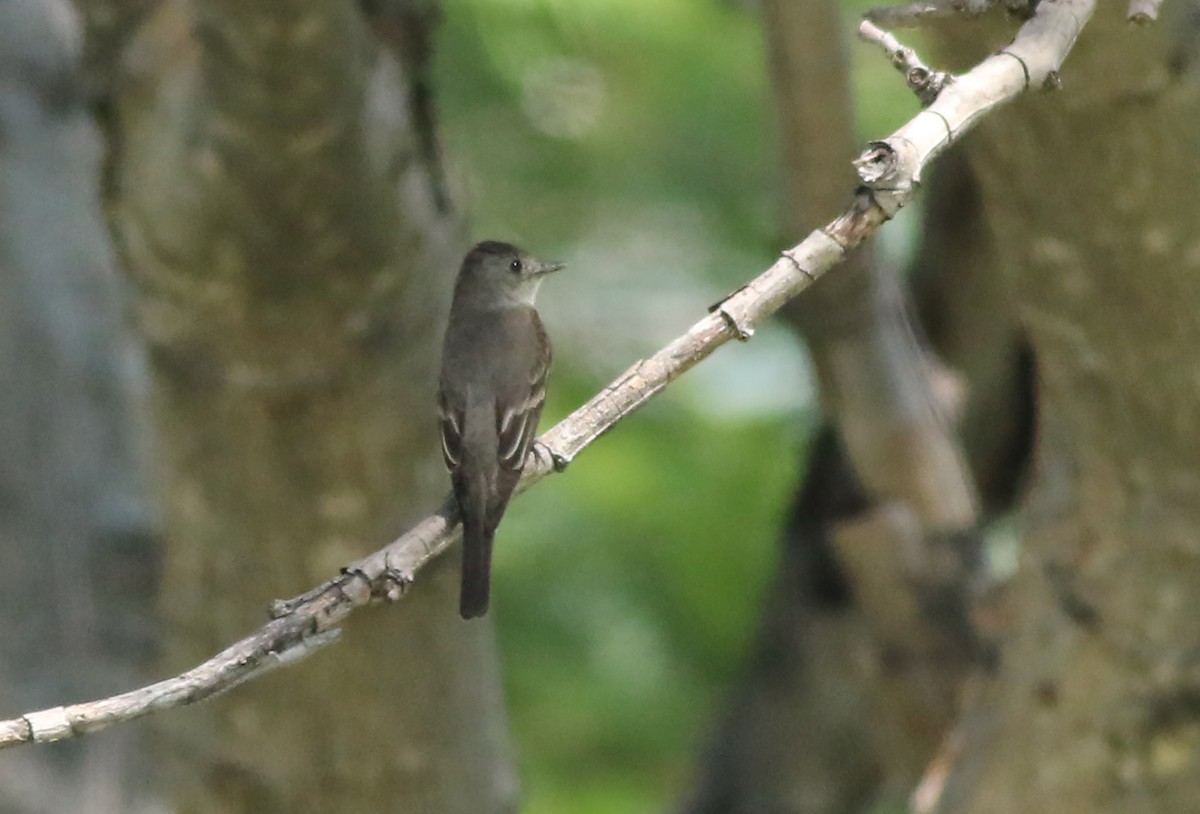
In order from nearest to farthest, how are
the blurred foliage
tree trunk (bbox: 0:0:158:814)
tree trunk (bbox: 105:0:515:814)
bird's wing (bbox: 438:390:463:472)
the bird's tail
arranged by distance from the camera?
1. tree trunk (bbox: 105:0:515:814)
2. the bird's tail
3. bird's wing (bbox: 438:390:463:472)
4. tree trunk (bbox: 0:0:158:814)
5. the blurred foliage

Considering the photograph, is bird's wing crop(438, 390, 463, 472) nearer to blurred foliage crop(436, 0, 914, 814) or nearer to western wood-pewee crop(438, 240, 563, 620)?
western wood-pewee crop(438, 240, 563, 620)

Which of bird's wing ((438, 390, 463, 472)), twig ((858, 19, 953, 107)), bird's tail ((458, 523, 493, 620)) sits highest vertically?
bird's wing ((438, 390, 463, 472))

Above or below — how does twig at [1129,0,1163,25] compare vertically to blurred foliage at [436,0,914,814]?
below

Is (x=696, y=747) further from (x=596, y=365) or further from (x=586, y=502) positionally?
(x=596, y=365)

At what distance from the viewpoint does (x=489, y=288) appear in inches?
189

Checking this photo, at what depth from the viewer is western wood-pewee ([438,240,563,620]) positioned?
367 centimetres

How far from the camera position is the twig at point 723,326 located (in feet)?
7.65

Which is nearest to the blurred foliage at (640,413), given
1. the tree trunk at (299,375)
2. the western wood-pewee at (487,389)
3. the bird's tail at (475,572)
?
the western wood-pewee at (487,389)

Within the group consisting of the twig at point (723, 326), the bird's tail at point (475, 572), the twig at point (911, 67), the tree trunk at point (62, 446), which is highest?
the tree trunk at point (62, 446)

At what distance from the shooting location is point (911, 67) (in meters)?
2.66

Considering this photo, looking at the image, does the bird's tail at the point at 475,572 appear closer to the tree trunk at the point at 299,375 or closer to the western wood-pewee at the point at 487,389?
the western wood-pewee at the point at 487,389

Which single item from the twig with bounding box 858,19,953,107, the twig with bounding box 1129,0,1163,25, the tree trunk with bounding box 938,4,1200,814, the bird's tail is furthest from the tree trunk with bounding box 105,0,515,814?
the twig with bounding box 1129,0,1163,25

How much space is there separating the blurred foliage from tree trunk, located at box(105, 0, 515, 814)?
77.5 inches

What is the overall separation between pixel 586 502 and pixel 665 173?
1.32 m
